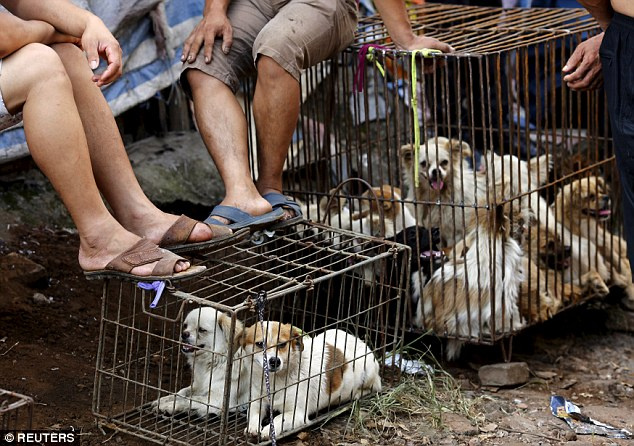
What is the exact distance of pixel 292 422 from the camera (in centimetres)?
381

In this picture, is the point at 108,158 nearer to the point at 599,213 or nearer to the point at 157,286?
the point at 157,286

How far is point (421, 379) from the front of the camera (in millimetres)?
4469

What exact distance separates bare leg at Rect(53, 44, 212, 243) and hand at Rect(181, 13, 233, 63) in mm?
639

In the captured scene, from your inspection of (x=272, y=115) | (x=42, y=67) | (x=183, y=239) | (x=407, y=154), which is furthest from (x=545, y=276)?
(x=42, y=67)

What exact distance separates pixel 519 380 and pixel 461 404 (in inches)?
23.9

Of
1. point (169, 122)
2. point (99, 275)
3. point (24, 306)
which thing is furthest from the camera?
point (169, 122)

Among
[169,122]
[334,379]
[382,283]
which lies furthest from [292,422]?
[169,122]

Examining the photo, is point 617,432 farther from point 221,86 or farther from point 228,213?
point 221,86

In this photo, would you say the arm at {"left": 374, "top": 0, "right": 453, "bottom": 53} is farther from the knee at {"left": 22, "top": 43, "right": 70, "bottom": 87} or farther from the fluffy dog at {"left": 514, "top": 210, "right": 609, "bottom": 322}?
the knee at {"left": 22, "top": 43, "right": 70, "bottom": 87}

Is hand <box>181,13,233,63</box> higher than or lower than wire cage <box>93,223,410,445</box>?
higher

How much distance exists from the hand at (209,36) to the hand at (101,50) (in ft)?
2.20

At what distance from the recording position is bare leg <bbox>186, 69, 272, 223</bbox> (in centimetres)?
402

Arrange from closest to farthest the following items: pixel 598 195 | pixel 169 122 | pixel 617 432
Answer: pixel 617 432
pixel 598 195
pixel 169 122

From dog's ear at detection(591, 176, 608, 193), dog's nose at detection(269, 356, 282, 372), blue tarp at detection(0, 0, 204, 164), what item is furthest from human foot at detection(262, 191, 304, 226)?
dog's ear at detection(591, 176, 608, 193)
